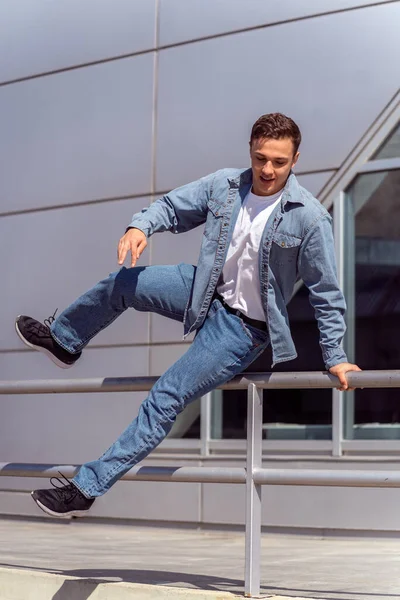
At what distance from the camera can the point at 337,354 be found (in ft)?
15.2

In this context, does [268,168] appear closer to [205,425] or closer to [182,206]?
[182,206]

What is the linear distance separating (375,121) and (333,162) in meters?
0.52

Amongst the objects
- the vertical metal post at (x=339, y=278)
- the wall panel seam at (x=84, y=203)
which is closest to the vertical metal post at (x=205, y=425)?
the vertical metal post at (x=339, y=278)

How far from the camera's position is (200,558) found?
23.7 ft

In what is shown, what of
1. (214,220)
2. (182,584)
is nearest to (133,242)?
(214,220)

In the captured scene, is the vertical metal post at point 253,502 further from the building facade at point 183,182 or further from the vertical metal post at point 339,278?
the vertical metal post at point 339,278

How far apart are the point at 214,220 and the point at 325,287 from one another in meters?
0.61

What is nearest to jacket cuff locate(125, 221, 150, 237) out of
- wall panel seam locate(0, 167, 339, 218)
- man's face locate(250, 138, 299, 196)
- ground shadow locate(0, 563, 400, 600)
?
man's face locate(250, 138, 299, 196)

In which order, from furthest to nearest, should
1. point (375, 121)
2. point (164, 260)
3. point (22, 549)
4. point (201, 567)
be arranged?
point (164, 260)
point (375, 121)
point (22, 549)
point (201, 567)

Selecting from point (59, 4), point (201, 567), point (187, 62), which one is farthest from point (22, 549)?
point (59, 4)

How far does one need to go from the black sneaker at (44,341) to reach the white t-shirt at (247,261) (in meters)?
0.82

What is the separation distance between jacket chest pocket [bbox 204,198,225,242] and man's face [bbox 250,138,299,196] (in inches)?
8.9

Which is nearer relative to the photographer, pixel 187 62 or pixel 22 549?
pixel 22 549

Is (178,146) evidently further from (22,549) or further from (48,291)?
(22,549)
